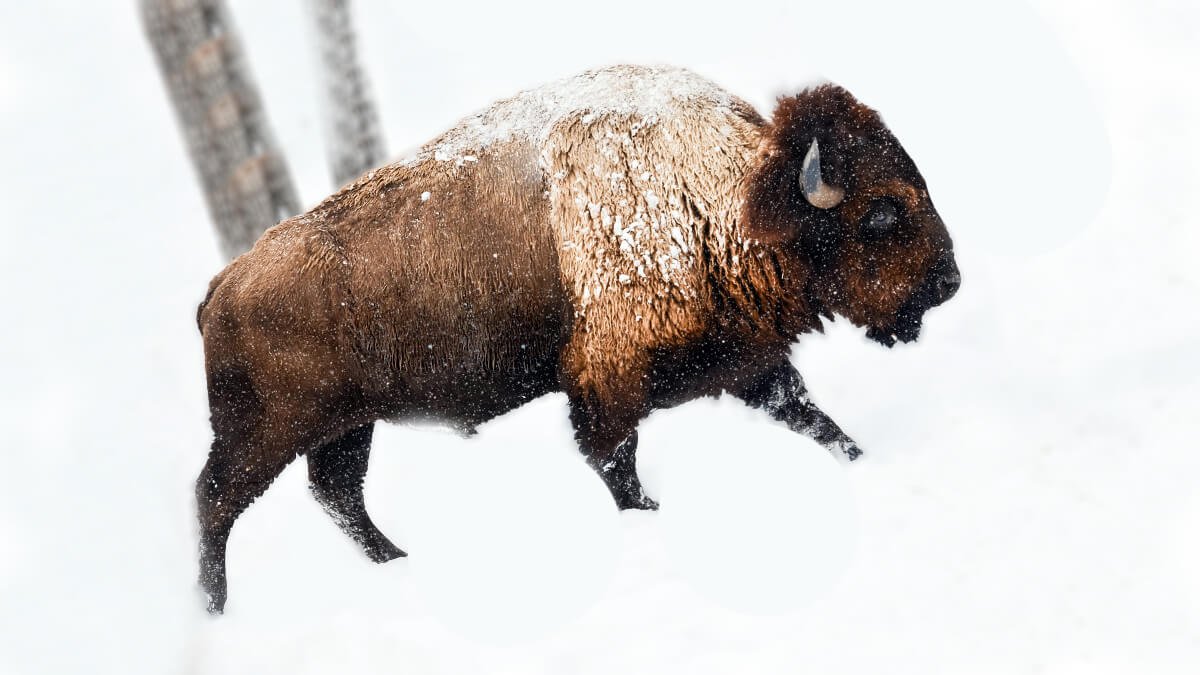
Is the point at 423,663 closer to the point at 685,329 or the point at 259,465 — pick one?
the point at 259,465

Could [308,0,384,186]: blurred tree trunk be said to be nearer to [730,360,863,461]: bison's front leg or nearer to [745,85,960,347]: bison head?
[730,360,863,461]: bison's front leg

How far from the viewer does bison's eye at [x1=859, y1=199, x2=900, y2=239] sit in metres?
3.83

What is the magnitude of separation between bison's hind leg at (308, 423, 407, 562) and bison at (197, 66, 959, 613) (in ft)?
1.07

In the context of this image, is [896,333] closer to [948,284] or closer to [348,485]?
[948,284]

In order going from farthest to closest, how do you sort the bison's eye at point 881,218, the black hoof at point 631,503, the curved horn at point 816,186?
the black hoof at point 631,503 < the bison's eye at point 881,218 < the curved horn at point 816,186

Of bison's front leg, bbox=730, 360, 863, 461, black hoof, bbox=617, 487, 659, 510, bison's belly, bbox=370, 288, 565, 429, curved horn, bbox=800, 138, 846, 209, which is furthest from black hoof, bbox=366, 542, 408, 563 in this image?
curved horn, bbox=800, 138, 846, 209

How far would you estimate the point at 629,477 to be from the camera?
4.33 m

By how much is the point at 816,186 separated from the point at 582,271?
2.83ft

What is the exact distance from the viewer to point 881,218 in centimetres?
384

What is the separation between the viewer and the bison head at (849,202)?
381 cm

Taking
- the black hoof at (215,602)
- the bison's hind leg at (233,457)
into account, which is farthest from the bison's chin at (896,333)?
the black hoof at (215,602)

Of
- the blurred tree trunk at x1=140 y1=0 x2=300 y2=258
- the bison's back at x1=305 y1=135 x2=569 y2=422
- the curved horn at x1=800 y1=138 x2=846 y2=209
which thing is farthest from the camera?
the blurred tree trunk at x1=140 y1=0 x2=300 y2=258

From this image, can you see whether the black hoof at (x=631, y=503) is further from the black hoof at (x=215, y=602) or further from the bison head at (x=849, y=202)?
the black hoof at (x=215, y=602)

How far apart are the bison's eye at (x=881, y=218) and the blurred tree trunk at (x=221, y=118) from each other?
4.28m
